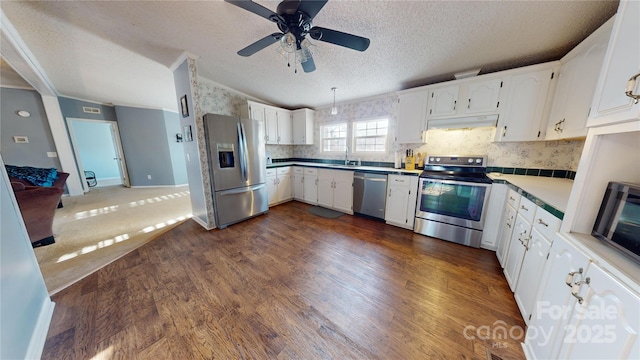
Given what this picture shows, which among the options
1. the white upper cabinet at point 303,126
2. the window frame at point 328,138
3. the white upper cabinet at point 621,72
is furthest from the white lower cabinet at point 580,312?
the white upper cabinet at point 303,126

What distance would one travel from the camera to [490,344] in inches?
48.7

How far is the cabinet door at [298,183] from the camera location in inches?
163

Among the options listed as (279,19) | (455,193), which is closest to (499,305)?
(455,193)

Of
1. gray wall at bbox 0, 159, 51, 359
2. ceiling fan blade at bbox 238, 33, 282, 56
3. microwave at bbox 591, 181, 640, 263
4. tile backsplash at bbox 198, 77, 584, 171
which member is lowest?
gray wall at bbox 0, 159, 51, 359

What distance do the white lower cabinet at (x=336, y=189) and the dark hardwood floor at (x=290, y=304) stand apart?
3.90 feet

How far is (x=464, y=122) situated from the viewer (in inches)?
98.6

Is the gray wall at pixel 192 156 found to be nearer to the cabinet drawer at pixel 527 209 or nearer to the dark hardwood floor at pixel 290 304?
the dark hardwood floor at pixel 290 304

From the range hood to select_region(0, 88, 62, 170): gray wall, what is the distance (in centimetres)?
818

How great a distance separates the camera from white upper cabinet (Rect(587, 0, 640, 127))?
70 centimetres

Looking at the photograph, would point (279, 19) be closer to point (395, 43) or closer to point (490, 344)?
point (395, 43)

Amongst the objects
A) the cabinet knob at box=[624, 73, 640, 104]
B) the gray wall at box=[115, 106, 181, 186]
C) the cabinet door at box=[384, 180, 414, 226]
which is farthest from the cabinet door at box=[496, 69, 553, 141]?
the gray wall at box=[115, 106, 181, 186]

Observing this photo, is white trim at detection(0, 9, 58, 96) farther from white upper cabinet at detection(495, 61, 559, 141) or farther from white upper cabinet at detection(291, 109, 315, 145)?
white upper cabinet at detection(495, 61, 559, 141)

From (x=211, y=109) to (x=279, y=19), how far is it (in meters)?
2.69

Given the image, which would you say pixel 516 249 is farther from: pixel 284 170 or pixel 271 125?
pixel 271 125
